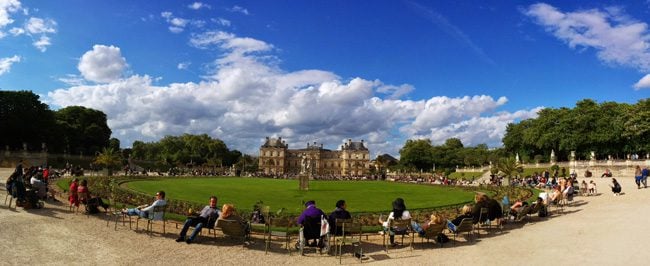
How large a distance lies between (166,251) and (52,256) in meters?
2.28

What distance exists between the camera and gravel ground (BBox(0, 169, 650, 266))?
32.4 ft

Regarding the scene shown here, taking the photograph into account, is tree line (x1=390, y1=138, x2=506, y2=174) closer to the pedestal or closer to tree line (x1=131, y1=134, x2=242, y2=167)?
tree line (x1=131, y1=134, x2=242, y2=167)

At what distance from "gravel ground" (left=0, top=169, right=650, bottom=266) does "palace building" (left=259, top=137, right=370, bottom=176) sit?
14434 cm

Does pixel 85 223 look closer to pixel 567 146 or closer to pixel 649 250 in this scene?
pixel 649 250

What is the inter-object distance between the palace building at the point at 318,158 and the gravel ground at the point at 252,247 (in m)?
144

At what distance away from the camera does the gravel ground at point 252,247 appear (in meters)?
9.88

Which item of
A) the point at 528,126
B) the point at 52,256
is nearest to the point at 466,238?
the point at 52,256

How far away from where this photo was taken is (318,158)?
548ft

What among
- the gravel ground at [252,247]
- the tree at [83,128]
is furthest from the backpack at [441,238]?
the tree at [83,128]

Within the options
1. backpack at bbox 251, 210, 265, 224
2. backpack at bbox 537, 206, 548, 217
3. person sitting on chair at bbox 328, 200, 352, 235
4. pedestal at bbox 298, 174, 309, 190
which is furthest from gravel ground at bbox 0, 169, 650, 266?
pedestal at bbox 298, 174, 309, 190

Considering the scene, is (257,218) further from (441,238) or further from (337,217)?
(441,238)

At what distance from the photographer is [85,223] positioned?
13.2 meters

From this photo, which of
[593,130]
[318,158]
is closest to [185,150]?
[318,158]

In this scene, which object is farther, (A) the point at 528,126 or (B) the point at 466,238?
(A) the point at 528,126
